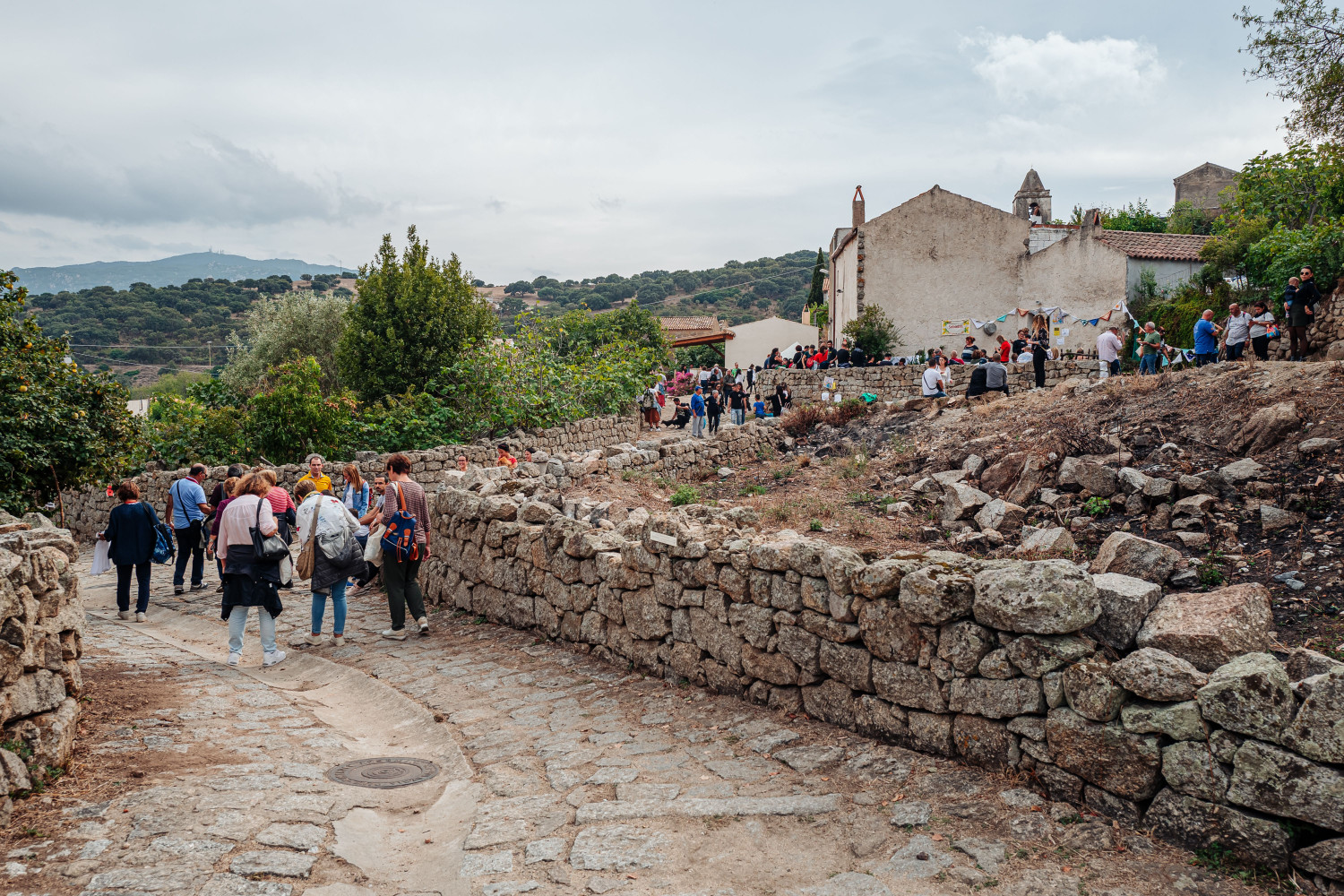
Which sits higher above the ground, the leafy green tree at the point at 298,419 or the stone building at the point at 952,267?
the stone building at the point at 952,267

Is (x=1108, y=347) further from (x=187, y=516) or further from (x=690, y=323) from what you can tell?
(x=690, y=323)

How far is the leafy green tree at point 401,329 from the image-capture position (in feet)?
72.5

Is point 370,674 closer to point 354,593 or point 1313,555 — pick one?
point 354,593

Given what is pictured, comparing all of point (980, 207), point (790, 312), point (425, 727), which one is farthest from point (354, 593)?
point (790, 312)

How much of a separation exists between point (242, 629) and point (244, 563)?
0.59 meters

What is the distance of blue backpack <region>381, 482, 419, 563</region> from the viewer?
8.63 metres

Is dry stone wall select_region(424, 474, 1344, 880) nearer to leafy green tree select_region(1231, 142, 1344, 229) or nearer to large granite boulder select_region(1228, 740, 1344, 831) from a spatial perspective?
large granite boulder select_region(1228, 740, 1344, 831)

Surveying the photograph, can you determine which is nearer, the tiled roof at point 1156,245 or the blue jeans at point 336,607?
the blue jeans at point 336,607

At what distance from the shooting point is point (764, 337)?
171ft

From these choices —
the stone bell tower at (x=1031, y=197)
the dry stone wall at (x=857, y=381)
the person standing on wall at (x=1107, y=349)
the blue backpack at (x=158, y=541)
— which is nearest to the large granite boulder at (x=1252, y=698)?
the blue backpack at (x=158, y=541)

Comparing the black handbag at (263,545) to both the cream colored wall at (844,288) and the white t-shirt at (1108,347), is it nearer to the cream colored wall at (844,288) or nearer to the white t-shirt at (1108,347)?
the white t-shirt at (1108,347)

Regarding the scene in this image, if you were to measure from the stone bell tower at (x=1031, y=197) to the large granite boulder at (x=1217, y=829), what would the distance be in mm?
46013

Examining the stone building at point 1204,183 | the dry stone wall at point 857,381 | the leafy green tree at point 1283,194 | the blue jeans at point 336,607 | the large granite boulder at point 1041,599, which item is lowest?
the blue jeans at point 336,607

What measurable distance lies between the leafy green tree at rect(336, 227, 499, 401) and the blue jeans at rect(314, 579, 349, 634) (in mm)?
13854
